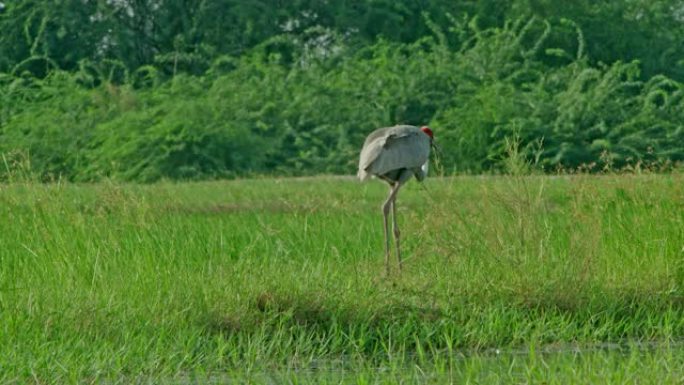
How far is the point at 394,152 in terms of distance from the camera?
27.7ft

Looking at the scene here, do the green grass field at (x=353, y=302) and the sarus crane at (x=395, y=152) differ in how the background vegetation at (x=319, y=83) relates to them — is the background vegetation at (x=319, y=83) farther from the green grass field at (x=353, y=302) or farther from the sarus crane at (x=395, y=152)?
the sarus crane at (x=395, y=152)

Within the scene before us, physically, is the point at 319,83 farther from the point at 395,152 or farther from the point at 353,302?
the point at 353,302

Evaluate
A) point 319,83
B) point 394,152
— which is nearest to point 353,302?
point 394,152

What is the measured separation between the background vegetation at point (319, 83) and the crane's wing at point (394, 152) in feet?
29.1

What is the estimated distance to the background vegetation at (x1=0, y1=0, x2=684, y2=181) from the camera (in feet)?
63.9

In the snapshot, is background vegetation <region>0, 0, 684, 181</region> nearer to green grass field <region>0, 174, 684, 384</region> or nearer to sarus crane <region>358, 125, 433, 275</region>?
green grass field <region>0, 174, 684, 384</region>

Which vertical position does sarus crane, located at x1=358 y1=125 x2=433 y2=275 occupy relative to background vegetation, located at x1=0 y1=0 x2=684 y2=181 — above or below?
above

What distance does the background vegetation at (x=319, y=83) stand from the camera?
19484 millimetres

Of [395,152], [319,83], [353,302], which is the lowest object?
[319,83]

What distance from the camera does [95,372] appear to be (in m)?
5.52

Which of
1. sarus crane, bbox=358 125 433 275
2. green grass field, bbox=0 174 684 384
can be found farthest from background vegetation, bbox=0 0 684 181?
sarus crane, bbox=358 125 433 275

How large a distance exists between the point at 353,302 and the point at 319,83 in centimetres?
1495

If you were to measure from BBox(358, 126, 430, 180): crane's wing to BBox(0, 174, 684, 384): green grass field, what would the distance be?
352mm

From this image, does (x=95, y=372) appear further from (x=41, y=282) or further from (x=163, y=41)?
(x=163, y=41)
